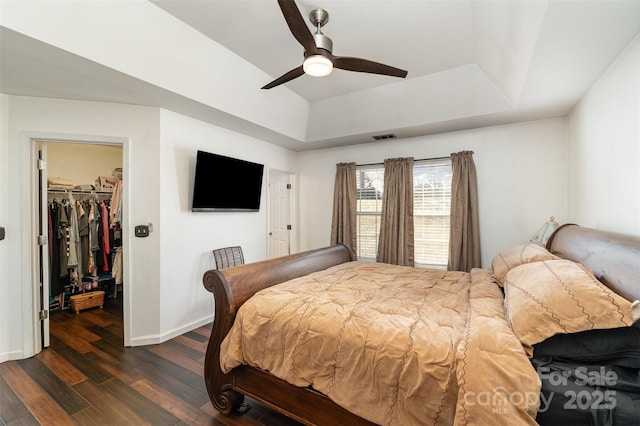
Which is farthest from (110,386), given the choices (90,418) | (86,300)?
(86,300)

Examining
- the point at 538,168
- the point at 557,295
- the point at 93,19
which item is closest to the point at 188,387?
the point at 557,295

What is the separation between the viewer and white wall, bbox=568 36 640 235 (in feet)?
5.80

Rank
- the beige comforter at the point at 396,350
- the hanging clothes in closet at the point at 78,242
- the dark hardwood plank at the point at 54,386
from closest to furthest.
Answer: the beige comforter at the point at 396,350, the dark hardwood plank at the point at 54,386, the hanging clothes in closet at the point at 78,242

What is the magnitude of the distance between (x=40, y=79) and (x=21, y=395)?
2.49 m

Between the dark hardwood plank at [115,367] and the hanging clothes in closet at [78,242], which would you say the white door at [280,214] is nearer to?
the hanging clothes in closet at [78,242]

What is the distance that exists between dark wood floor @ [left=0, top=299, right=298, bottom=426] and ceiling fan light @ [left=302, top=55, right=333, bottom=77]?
250 cm

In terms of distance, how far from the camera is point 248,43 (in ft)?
→ 8.37

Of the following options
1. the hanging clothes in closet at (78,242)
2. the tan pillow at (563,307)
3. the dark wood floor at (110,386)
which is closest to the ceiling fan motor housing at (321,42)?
the tan pillow at (563,307)

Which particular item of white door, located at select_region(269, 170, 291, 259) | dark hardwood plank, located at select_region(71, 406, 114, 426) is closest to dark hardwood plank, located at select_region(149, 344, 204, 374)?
dark hardwood plank, located at select_region(71, 406, 114, 426)

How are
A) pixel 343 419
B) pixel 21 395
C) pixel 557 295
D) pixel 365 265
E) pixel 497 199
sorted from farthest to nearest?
pixel 497 199 → pixel 365 265 → pixel 21 395 → pixel 343 419 → pixel 557 295

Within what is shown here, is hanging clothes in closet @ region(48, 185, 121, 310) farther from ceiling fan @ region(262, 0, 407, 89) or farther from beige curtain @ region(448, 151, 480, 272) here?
beige curtain @ region(448, 151, 480, 272)

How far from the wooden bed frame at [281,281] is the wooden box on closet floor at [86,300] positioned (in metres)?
2.94

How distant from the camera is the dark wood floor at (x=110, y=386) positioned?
1.80 m

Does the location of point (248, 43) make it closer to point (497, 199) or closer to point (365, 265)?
point (365, 265)
